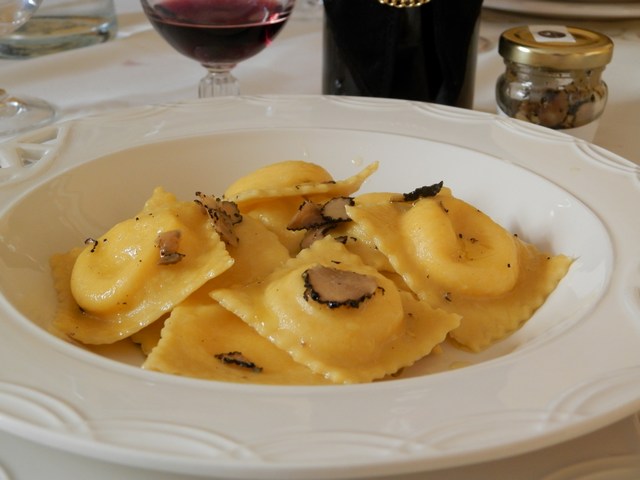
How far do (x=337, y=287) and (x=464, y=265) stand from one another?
328mm

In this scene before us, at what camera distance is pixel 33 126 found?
2.50 meters

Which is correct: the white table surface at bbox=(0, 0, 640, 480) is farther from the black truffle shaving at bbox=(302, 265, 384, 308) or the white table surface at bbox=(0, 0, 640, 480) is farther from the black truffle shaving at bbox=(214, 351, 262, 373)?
the black truffle shaving at bbox=(214, 351, 262, 373)

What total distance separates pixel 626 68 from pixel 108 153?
80.8 inches

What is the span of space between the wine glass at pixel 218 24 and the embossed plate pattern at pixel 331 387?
244mm

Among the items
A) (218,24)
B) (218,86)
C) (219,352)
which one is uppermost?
(218,24)

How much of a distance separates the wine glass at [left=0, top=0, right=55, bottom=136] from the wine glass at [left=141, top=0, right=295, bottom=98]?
1.32 feet

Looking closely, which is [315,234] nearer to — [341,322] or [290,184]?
[290,184]

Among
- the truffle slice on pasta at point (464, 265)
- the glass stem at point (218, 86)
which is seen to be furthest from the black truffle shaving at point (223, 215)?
the glass stem at point (218, 86)

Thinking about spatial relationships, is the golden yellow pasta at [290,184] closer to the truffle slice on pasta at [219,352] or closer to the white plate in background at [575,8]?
the truffle slice on pasta at [219,352]

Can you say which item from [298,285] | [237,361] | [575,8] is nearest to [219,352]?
[237,361]

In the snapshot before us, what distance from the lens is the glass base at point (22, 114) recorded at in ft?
8.19

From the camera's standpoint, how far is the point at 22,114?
258 cm

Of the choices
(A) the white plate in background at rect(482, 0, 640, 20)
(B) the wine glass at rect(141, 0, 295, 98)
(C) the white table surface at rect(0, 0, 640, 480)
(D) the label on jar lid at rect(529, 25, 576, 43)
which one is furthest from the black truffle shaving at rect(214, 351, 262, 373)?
(A) the white plate in background at rect(482, 0, 640, 20)

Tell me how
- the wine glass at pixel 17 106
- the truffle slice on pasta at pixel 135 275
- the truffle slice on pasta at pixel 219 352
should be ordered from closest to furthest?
the truffle slice on pasta at pixel 219 352 < the truffle slice on pasta at pixel 135 275 < the wine glass at pixel 17 106
